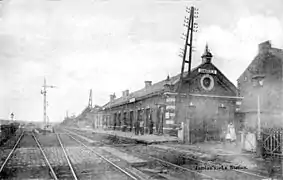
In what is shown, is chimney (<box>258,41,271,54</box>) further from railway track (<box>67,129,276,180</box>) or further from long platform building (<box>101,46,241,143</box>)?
long platform building (<box>101,46,241,143</box>)

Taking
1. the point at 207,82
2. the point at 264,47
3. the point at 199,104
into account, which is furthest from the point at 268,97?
the point at 207,82

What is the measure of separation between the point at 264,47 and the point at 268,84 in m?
4.02

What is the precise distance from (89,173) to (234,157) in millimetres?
6857

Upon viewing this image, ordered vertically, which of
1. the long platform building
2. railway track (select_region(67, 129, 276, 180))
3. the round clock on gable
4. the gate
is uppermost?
the round clock on gable

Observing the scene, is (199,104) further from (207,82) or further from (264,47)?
(264,47)

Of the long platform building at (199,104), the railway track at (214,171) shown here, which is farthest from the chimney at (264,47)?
the long platform building at (199,104)

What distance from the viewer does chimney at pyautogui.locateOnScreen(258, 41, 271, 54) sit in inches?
480

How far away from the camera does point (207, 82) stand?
24.8 metres

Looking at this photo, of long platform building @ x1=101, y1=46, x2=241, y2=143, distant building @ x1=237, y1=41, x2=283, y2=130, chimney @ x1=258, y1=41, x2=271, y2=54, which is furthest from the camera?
long platform building @ x1=101, y1=46, x2=241, y2=143

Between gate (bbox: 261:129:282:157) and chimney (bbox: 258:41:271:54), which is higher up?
chimney (bbox: 258:41:271:54)

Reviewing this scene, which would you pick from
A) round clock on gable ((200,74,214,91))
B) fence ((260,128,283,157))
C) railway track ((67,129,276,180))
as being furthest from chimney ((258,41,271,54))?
round clock on gable ((200,74,214,91))

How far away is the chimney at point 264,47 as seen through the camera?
12195mm

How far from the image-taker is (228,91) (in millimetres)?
25281

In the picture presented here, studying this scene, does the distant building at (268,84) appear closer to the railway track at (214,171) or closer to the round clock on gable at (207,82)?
the round clock on gable at (207,82)
